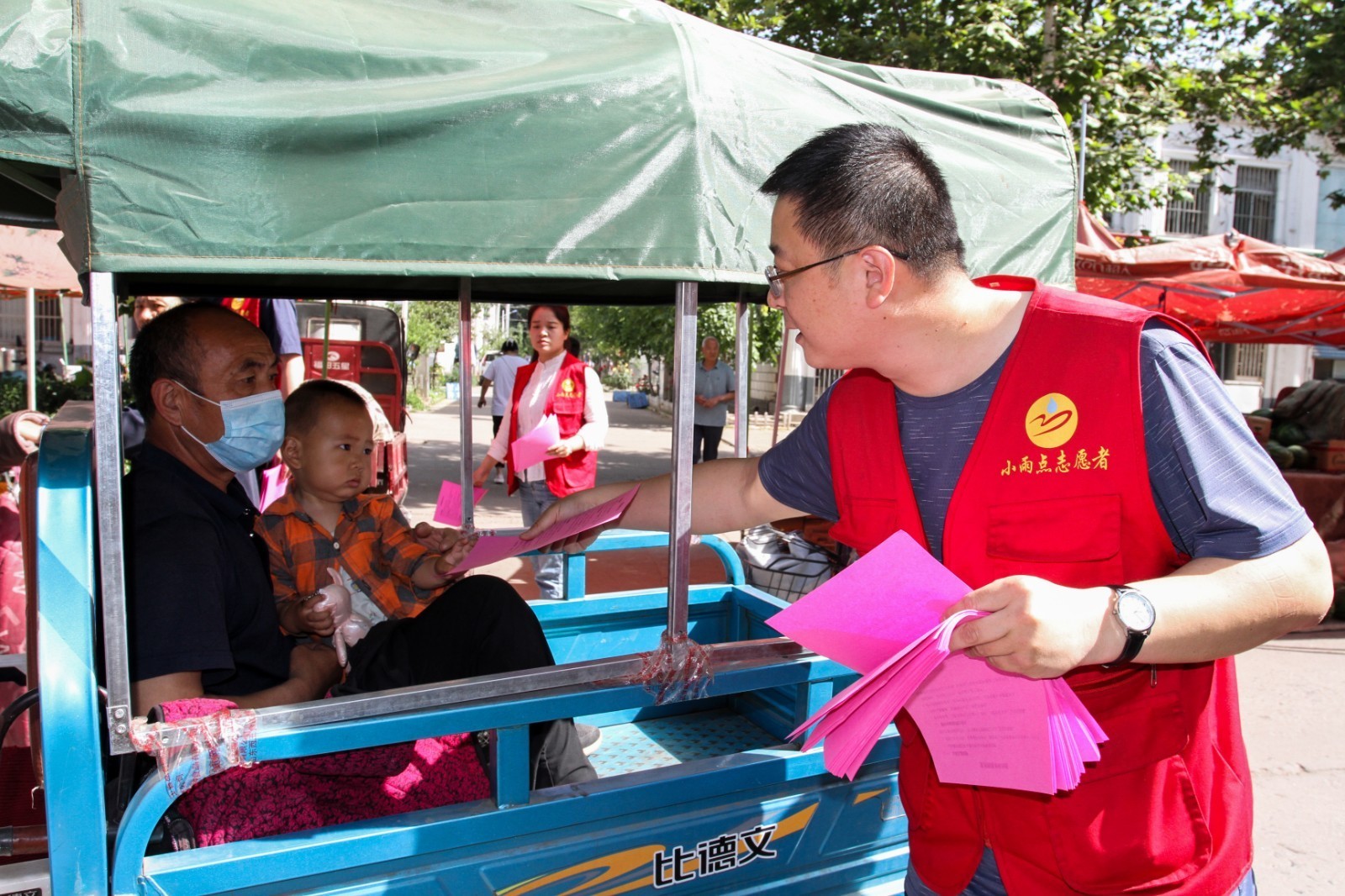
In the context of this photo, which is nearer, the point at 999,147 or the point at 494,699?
the point at 494,699

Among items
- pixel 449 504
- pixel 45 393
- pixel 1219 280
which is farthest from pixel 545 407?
pixel 45 393

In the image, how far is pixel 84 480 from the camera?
64.1 inches

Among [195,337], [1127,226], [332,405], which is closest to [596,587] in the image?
[332,405]

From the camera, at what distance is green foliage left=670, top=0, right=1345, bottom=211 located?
8273mm

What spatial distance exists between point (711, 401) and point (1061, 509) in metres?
8.93

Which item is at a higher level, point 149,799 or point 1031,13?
point 1031,13

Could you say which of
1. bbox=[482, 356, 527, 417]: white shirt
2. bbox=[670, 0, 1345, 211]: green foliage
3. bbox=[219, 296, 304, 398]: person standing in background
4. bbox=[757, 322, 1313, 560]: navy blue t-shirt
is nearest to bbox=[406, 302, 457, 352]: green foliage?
bbox=[482, 356, 527, 417]: white shirt

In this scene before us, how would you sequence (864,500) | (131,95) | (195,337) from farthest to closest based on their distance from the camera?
1. (195,337)
2. (864,500)
3. (131,95)

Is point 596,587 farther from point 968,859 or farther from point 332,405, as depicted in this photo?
point 968,859

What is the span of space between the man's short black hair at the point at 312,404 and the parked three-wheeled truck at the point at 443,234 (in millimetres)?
635

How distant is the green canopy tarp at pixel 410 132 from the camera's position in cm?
142

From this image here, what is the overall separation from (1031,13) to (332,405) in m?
7.93

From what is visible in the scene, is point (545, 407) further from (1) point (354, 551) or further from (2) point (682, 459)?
(2) point (682, 459)

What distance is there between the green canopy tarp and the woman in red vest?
314 cm
